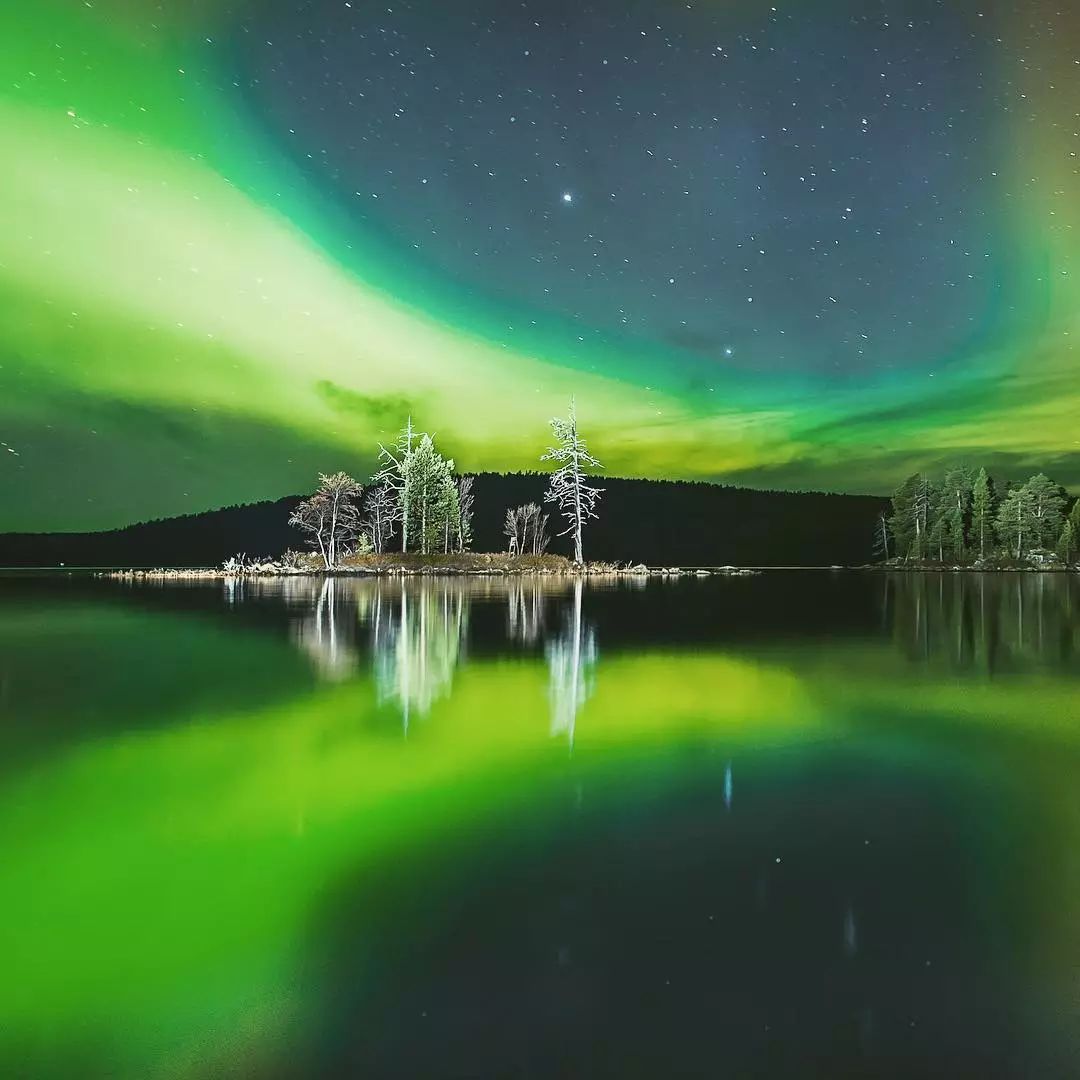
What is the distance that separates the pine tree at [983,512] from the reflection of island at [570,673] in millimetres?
82184

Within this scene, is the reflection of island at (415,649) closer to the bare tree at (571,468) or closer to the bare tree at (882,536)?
the bare tree at (571,468)

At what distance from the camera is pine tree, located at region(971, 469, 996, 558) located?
8381cm

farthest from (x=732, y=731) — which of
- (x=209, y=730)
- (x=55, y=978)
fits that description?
(x=55, y=978)

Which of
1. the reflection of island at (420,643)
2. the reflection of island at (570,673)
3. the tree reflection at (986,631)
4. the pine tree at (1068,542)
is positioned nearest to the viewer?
the reflection of island at (570,673)

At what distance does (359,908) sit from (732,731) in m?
4.84

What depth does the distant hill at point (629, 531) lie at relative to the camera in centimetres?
12850

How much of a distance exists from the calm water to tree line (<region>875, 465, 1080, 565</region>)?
277ft

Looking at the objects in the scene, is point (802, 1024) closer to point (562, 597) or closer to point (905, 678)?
point (905, 678)

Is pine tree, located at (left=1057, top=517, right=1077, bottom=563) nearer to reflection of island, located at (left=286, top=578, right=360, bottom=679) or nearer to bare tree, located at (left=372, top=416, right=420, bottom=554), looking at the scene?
bare tree, located at (left=372, top=416, right=420, bottom=554)

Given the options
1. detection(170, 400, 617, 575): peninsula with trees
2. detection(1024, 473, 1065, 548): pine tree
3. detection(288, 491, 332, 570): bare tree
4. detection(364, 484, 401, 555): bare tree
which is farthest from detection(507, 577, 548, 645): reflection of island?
detection(1024, 473, 1065, 548): pine tree

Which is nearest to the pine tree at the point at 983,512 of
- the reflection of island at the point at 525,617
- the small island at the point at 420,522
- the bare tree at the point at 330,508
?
the small island at the point at 420,522

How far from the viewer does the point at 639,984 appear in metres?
3.06

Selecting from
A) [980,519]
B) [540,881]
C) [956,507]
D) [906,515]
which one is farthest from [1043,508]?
[540,881]

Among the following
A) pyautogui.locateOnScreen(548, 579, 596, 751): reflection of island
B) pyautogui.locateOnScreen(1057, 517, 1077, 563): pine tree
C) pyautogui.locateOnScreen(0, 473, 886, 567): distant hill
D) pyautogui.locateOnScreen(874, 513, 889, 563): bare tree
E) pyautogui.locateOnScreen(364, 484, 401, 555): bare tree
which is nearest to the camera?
pyautogui.locateOnScreen(548, 579, 596, 751): reflection of island
